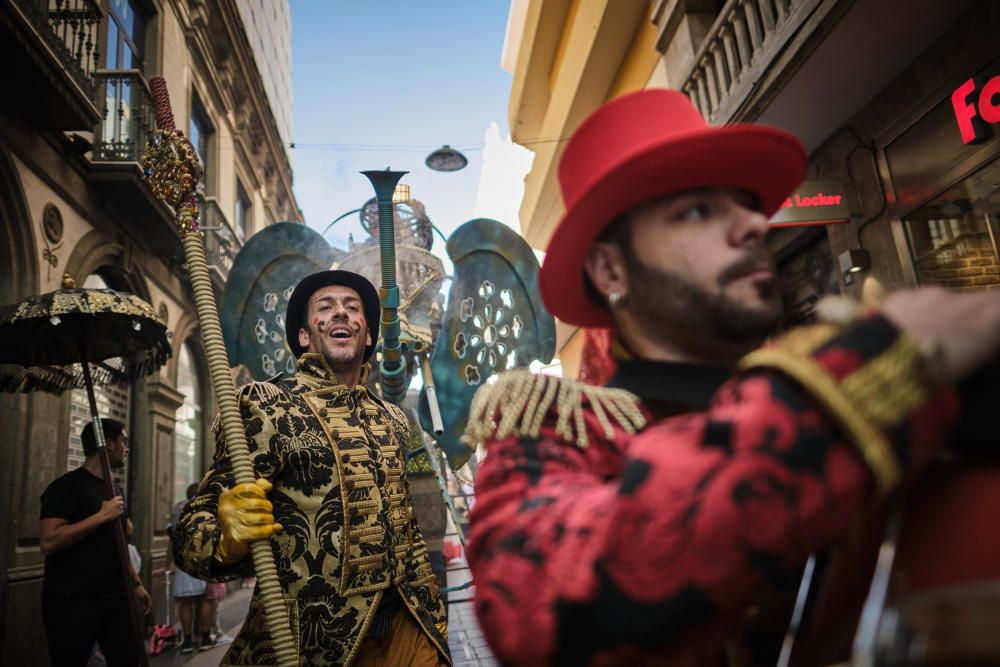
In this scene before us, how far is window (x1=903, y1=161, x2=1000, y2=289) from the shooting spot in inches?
182

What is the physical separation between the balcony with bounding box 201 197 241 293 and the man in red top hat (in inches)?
499

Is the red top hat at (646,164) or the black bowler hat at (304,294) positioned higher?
the black bowler hat at (304,294)

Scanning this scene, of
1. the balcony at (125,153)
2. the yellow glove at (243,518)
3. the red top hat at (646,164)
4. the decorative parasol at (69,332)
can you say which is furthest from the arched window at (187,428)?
Answer: the red top hat at (646,164)

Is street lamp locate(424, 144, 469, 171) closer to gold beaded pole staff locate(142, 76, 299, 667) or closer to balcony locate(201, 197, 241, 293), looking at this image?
balcony locate(201, 197, 241, 293)

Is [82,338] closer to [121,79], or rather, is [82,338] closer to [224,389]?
[224,389]

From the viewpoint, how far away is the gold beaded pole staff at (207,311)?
6.23ft

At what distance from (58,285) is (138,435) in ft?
9.74

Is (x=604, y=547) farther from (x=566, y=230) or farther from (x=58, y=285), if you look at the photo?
(x=58, y=285)

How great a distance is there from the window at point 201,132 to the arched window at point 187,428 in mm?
3516

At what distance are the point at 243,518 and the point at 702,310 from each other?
5.47 feet

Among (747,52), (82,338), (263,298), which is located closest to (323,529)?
(263,298)

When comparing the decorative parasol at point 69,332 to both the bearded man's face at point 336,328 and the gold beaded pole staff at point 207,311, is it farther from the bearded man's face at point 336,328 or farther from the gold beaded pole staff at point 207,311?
the gold beaded pole staff at point 207,311

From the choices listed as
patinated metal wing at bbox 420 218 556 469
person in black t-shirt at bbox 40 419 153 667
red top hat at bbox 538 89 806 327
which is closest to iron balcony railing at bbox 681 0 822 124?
patinated metal wing at bbox 420 218 556 469

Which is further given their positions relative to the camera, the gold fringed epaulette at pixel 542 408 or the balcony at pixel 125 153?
the balcony at pixel 125 153
